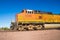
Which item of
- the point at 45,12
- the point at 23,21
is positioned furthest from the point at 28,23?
the point at 45,12

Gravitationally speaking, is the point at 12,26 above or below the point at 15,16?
below

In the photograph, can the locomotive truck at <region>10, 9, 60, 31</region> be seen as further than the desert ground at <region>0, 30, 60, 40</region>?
Yes

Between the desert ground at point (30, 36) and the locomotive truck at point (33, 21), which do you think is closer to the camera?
the desert ground at point (30, 36)

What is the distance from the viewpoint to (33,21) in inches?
987

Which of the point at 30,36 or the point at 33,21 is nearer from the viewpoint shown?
the point at 30,36

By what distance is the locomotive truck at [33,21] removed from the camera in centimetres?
2419

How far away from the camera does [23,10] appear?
24953 millimetres

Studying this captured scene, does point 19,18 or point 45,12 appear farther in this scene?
point 45,12

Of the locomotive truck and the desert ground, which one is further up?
the locomotive truck

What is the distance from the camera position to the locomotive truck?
79.4ft

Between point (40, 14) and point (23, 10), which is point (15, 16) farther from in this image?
point (40, 14)

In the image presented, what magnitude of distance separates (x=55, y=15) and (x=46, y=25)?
9.81 ft

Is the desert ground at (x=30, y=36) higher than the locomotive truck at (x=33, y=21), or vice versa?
the locomotive truck at (x=33, y=21)

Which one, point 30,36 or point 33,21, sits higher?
point 33,21
